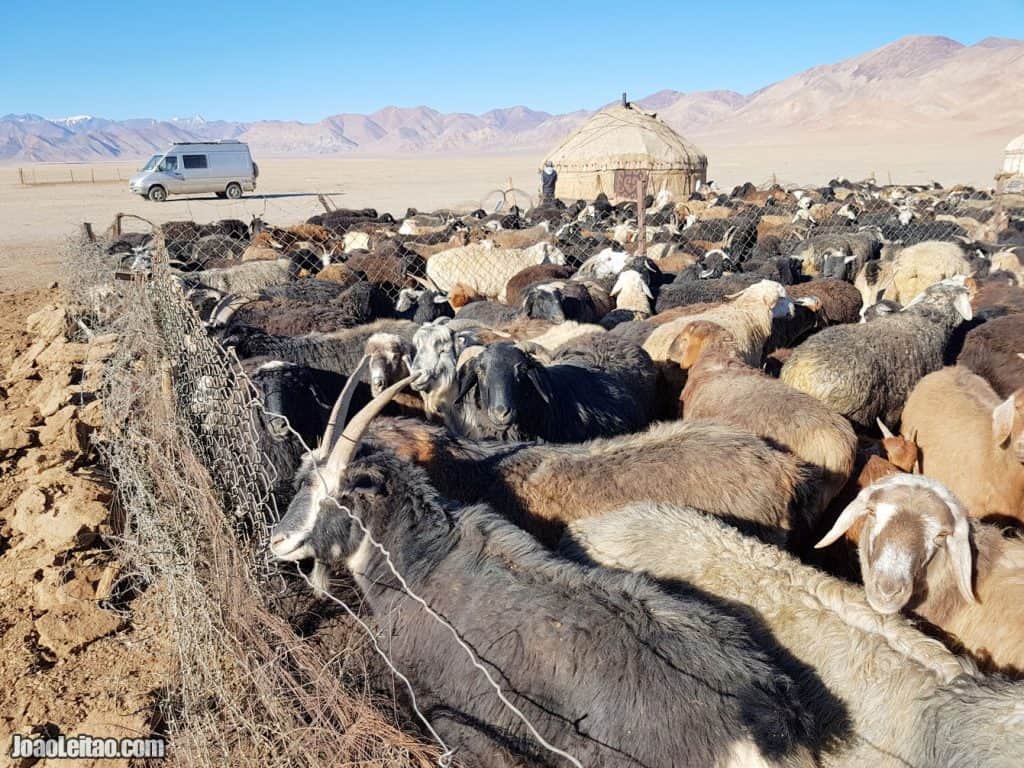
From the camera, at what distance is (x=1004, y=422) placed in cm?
430

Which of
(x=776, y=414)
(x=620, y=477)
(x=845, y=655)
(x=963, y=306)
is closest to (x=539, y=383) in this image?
(x=620, y=477)

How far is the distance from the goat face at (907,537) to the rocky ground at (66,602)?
10.4 ft

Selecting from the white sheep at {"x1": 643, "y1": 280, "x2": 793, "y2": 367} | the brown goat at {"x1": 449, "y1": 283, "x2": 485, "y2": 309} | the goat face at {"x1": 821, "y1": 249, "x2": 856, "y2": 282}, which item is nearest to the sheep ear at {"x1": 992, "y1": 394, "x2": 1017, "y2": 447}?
the white sheep at {"x1": 643, "y1": 280, "x2": 793, "y2": 367}

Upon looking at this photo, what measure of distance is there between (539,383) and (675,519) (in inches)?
76.2

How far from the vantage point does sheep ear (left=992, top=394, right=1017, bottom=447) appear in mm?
4273

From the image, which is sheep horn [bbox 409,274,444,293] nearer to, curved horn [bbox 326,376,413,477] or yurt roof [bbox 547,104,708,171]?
curved horn [bbox 326,376,413,477]

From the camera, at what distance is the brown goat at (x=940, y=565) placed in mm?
2969

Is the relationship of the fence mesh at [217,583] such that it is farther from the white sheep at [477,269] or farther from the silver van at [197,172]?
the silver van at [197,172]

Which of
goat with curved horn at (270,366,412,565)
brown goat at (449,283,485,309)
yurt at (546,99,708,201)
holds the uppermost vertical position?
yurt at (546,99,708,201)

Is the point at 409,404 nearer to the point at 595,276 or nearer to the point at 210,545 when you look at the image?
the point at 210,545

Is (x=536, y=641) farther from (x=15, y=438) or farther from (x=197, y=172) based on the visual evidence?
(x=197, y=172)

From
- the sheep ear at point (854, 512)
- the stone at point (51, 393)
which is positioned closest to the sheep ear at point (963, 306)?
the sheep ear at point (854, 512)

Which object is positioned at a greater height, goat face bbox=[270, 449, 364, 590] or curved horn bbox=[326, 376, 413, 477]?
curved horn bbox=[326, 376, 413, 477]

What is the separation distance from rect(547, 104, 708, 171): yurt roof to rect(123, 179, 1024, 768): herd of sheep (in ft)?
74.8
